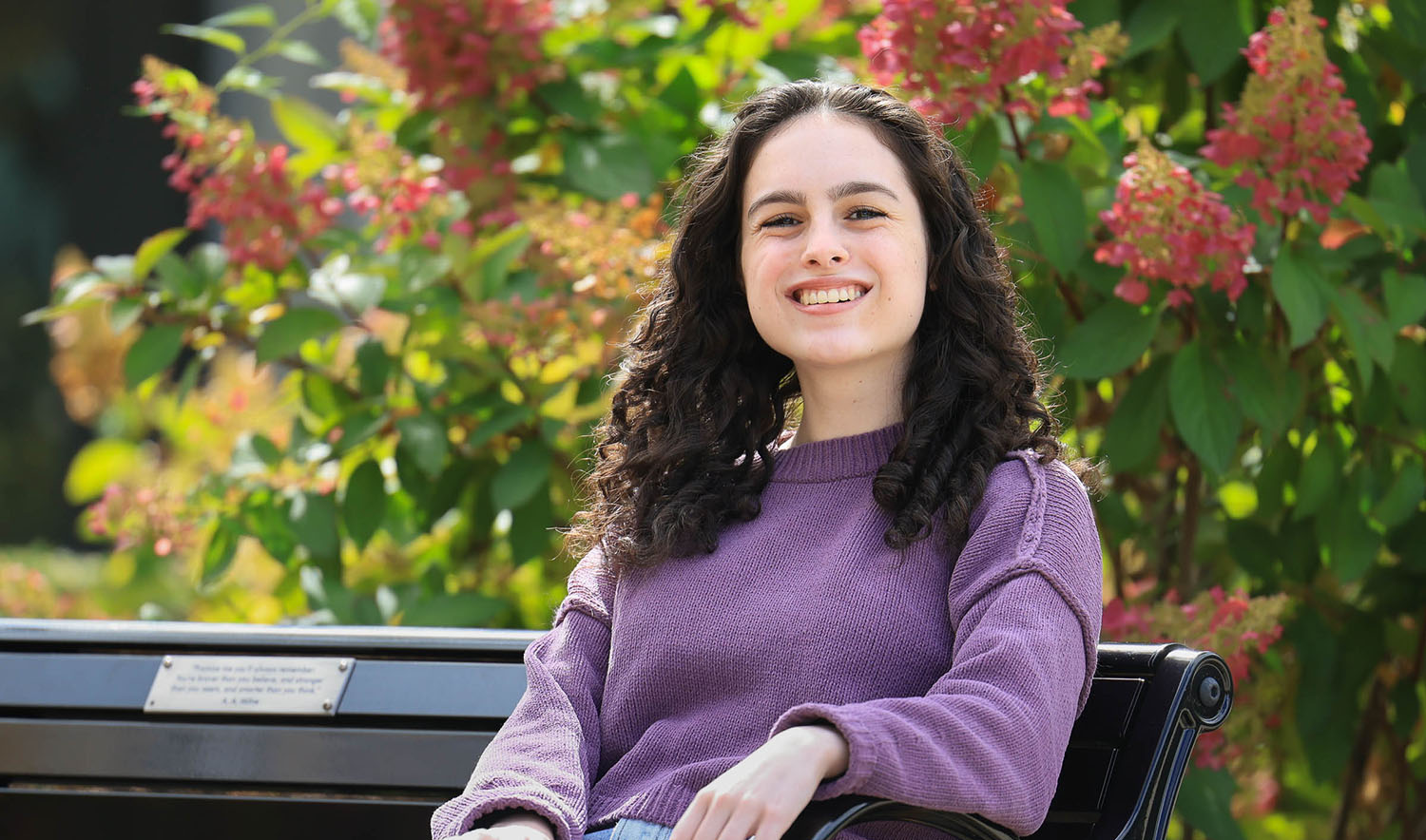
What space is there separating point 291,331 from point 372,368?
172 millimetres

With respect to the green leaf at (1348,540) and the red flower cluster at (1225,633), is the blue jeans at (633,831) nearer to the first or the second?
the red flower cluster at (1225,633)

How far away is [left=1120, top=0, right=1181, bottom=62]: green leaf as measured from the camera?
2465 millimetres

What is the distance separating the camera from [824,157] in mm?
1812

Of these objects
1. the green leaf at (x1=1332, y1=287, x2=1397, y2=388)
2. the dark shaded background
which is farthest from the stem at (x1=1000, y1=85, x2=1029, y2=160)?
→ the dark shaded background

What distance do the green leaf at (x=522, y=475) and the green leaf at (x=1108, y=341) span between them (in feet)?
3.22

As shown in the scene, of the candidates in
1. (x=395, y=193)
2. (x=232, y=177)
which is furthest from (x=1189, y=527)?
(x=232, y=177)

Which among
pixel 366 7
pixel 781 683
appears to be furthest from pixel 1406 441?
pixel 366 7

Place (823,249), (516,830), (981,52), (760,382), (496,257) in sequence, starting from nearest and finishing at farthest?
(516,830), (823,249), (760,382), (981,52), (496,257)

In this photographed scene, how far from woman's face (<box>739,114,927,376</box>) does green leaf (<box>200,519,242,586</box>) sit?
1.41 metres

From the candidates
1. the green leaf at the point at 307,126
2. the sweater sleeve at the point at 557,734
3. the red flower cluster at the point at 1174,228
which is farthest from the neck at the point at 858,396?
the green leaf at the point at 307,126

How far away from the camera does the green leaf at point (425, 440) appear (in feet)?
8.64

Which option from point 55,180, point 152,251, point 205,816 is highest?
point 152,251

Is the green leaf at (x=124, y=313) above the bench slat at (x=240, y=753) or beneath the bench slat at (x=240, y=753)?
above

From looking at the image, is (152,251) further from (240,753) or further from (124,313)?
(240,753)
